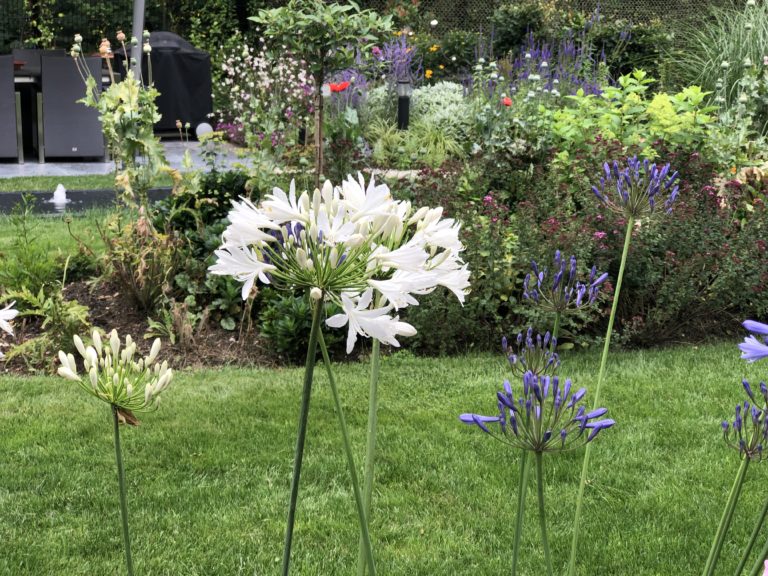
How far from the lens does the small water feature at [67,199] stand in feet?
24.6

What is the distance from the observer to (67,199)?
25.8 ft

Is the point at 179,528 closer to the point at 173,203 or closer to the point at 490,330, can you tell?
the point at 490,330

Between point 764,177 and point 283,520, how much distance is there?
13.7 ft

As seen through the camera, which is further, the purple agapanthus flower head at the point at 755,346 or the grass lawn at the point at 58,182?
the grass lawn at the point at 58,182

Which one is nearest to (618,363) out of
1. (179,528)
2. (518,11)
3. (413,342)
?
(413,342)

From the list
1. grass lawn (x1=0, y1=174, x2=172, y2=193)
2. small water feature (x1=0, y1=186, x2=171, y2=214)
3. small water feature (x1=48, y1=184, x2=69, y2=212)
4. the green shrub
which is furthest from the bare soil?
the green shrub

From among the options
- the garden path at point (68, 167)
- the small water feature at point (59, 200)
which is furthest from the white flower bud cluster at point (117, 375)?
the garden path at point (68, 167)

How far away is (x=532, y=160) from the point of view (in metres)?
5.87

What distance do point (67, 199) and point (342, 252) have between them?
7.35m

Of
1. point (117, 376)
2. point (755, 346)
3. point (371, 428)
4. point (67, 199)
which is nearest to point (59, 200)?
point (67, 199)

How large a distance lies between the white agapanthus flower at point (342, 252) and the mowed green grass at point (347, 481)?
5.96 feet

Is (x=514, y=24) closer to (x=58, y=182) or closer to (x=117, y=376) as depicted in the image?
(x=58, y=182)

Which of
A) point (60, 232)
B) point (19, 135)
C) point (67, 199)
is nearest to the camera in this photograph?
point (60, 232)

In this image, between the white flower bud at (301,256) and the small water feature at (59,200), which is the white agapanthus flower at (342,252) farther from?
the small water feature at (59,200)
